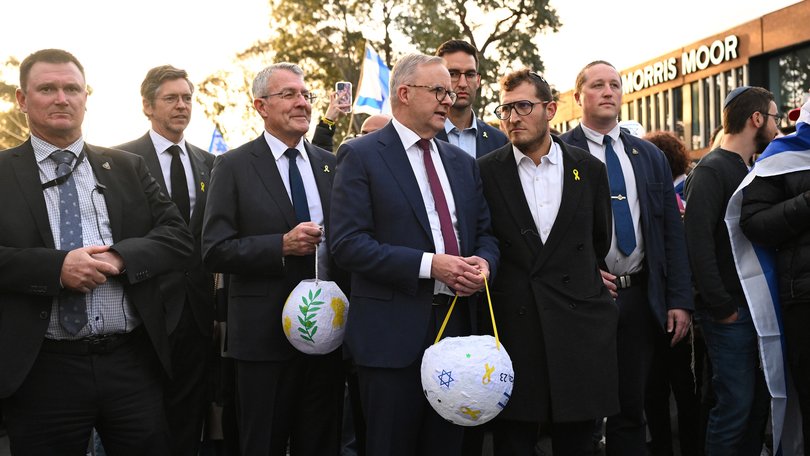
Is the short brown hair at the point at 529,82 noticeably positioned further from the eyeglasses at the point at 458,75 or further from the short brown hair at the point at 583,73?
the eyeglasses at the point at 458,75

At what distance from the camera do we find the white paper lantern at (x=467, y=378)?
318 centimetres

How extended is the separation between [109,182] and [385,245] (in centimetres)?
130

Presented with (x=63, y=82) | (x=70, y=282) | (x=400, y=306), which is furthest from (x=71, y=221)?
(x=400, y=306)

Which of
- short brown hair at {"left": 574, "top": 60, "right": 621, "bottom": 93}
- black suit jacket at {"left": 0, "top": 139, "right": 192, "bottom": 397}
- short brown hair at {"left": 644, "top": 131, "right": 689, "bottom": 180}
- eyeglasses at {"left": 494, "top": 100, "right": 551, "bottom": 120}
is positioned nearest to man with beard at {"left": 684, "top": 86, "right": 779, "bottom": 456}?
short brown hair at {"left": 574, "top": 60, "right": 621, "bottom": 93}

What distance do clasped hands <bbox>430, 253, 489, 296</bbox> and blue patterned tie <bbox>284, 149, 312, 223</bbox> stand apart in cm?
102

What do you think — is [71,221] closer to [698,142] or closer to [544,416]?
[544,416]

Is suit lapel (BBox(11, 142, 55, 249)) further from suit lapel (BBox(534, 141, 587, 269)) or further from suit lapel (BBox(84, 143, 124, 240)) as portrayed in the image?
suit lapel (BBox(534, 141, 587, 269))

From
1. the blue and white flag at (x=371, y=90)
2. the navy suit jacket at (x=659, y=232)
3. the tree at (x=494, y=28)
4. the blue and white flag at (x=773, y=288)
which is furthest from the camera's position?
the tree at (x=494, y=28)

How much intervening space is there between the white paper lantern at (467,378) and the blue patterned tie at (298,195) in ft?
4.30

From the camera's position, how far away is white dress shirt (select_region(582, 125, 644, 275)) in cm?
454

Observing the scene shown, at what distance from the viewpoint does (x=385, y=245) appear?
362 centimetres

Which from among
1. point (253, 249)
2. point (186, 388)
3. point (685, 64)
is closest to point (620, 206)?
point (253, 249)

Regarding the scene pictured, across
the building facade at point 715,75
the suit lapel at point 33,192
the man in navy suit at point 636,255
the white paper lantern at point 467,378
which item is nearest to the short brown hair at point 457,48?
the man in navy suit at point 636,255

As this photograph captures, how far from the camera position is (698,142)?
34500 mm
